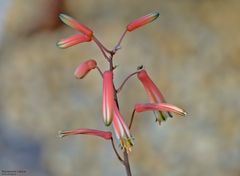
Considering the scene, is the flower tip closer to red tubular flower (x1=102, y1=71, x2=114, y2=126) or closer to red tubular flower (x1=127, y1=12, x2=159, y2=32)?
red tubular flower (x1=102, y1=71, x2=114, y2=126)

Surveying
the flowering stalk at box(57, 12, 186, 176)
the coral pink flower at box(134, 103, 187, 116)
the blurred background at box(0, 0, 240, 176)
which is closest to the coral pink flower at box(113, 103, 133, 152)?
the flowering stalk at box(57, 12, 186, 176)

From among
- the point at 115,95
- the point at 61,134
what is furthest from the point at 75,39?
the point at 61,134

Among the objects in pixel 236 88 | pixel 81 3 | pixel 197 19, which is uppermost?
pixel 81 3

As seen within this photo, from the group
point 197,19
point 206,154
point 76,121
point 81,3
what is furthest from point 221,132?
point 81,3

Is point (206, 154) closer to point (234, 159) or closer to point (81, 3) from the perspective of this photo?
point (234, 159)

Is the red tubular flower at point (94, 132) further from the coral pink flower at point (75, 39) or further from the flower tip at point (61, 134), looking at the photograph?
the coral pink flower at point (75, 39)

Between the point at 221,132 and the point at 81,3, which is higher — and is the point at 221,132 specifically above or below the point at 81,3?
below
